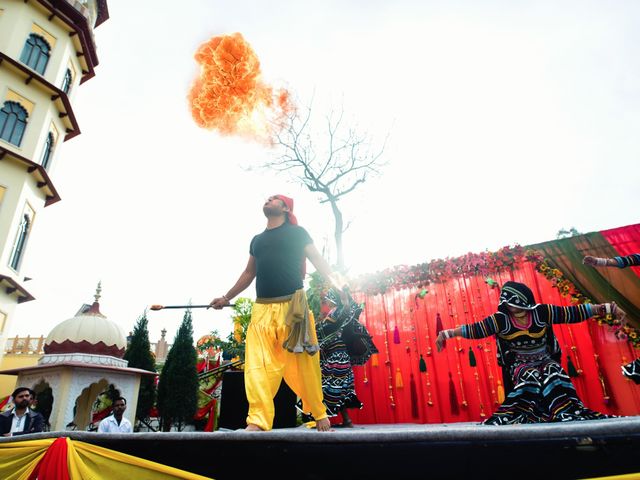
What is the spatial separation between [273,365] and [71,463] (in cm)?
139

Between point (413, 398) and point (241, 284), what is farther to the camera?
point (413, 398)

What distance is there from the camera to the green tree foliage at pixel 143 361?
48.8 ft

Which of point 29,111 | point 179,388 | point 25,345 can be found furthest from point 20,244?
point 25,345

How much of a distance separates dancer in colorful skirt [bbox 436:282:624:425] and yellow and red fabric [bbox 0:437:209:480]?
3.05 metres

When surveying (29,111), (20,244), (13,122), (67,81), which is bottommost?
(20,244)

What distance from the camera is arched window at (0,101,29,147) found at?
13.3m

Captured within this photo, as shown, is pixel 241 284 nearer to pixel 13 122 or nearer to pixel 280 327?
pixel 280 327

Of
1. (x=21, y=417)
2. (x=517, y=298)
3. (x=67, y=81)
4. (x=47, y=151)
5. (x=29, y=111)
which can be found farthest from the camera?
(x=67, y=81)

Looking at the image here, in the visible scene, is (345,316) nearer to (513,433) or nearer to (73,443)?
(73,443)

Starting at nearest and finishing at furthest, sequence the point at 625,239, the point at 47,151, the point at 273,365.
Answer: the point at 273,365 < the point at 625,239 < the point at 47,151

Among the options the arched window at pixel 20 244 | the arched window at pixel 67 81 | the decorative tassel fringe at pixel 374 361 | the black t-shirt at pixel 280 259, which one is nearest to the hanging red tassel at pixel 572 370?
the decorative tassel fringe at pixel 374 361

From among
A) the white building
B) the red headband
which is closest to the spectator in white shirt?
the red headband

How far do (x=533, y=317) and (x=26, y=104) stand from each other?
57.3ft

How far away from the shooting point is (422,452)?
5.40 ft
